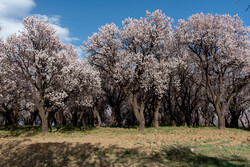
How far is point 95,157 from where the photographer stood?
11.6 metres

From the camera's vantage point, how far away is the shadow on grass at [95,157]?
10.1 m

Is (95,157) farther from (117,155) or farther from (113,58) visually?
(113,58)

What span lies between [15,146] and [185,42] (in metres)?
25.4

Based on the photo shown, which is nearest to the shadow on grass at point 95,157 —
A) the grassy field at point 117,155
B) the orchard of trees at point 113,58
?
the grassy field at point 117,155

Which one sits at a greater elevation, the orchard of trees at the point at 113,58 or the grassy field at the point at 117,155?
the orchard of trees at the point at 113,58

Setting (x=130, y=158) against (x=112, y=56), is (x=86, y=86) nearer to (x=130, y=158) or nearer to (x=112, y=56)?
(x=112, y=56)

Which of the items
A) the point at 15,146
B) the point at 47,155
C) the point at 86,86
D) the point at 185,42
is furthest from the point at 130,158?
the point at 185,42

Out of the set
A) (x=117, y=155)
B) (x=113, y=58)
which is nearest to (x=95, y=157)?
(x=117, y=155)

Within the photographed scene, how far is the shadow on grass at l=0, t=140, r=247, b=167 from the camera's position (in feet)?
33.3

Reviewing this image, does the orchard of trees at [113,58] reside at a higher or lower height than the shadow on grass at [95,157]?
higher

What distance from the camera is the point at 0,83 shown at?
26.2 metres

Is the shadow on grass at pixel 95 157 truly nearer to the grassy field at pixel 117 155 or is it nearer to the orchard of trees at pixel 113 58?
the grassy field at pixel 117 155

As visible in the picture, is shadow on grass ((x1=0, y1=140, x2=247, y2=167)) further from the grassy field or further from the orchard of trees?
the orchard of trees

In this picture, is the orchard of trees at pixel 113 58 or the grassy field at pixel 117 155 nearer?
the grassy field at pixel 117 155
